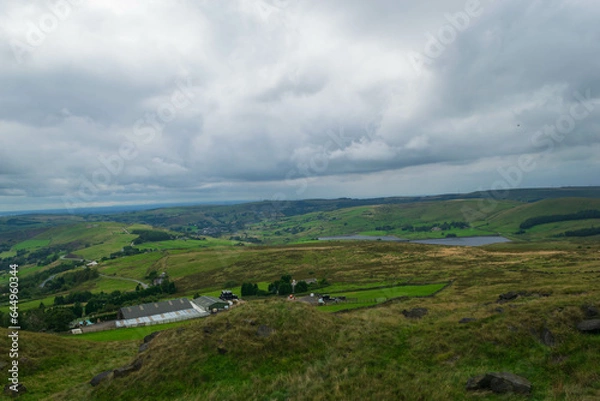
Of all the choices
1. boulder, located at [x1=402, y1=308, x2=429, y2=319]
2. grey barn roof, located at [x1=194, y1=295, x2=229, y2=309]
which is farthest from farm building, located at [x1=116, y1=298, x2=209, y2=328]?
boulder, located at [x1=402, y1=308, x2=429, y2=319]

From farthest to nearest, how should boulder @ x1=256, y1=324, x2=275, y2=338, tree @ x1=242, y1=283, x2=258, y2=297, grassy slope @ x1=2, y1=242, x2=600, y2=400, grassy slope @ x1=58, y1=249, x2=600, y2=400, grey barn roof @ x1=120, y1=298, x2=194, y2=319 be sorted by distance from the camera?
tree @ x1=242, y1=283, x2=258, y2=297 < grey barn roof @ x1=120, y1=298, x2=194, y2=319 < boulder @ x1=256, y1=324, x2=275, y2=338 < grassy slope @ x1=2, y1=242, x2=600, y2=400 < grassy slope @ x1=58, y1=249, x2=600, y2=400

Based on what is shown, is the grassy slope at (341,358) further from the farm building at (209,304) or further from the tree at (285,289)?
the tree at (285,289)

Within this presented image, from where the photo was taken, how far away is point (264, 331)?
27188 millimetres

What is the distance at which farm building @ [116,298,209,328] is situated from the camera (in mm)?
60172

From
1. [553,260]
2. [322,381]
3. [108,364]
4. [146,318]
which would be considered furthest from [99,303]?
[553,260]

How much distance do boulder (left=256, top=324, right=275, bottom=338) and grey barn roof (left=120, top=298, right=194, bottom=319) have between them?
1790 inches

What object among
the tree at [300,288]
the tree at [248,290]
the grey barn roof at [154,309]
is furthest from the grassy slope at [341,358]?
the tree at [300,288]

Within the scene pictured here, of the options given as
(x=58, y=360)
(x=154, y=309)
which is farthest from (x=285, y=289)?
(x=58, y=360)

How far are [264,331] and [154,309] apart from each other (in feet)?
161

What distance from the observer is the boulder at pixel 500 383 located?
16.9 m

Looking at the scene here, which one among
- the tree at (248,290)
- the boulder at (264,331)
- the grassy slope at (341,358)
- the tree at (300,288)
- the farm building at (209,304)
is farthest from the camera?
the tree at (248,290)

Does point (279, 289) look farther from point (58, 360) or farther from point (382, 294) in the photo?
point (58, 360)

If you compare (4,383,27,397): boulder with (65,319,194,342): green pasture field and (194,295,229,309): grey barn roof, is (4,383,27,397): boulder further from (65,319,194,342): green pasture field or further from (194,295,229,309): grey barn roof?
(194,295,229,309): grey barn roof

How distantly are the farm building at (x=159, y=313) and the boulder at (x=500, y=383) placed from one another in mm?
54271
